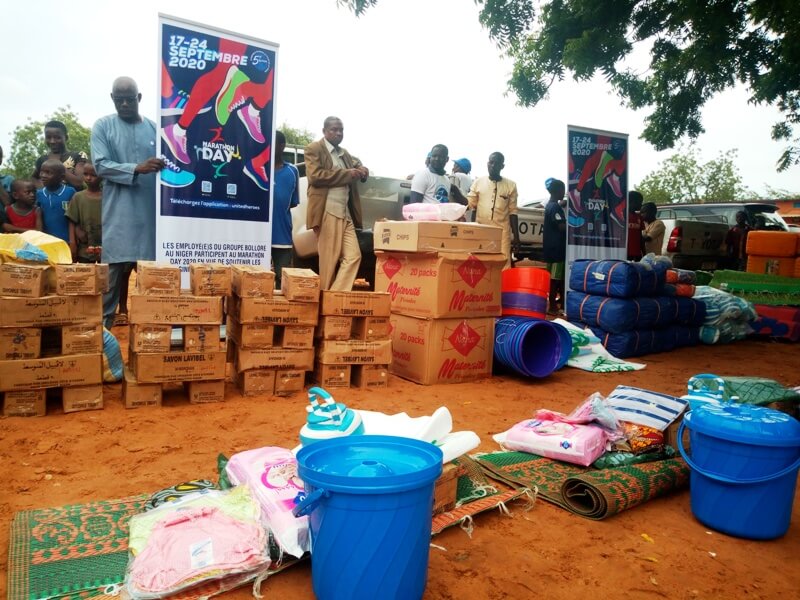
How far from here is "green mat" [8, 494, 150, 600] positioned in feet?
6.61

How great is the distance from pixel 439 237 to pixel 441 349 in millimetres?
991

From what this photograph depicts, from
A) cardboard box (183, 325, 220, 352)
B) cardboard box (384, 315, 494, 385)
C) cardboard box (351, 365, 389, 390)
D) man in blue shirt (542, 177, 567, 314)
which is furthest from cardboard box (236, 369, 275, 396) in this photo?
man in blue shirt (542, 177, 567, 314)

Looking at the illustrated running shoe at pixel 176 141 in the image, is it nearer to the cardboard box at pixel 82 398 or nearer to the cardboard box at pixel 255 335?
the cardboard box at pixel 255 335

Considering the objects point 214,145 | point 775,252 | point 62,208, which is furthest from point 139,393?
point 775,252

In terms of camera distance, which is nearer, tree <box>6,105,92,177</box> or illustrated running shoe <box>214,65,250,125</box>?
illustrated running shoe <box>214,65,250,125</box>

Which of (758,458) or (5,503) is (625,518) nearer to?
(758,458)

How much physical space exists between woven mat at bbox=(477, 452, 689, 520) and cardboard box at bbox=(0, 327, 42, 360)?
2.93 metres

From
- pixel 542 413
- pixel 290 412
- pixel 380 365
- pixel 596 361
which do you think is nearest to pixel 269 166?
pixel 380 365

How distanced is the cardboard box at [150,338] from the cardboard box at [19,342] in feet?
1.87

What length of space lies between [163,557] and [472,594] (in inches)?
43.2

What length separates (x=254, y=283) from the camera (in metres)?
4.39

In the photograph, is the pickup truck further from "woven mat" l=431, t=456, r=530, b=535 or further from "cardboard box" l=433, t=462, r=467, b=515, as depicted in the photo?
"cardboard box" l=433, t=462, r=467, b=515

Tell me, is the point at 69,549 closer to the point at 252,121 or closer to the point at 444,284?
the point at 444,284

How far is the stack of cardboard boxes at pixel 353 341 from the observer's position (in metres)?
4.70
